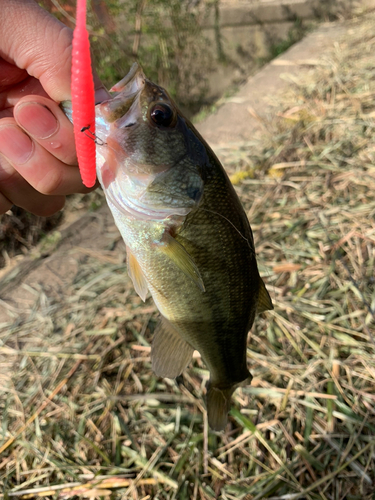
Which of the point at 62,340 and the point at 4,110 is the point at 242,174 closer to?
the point at 62,340

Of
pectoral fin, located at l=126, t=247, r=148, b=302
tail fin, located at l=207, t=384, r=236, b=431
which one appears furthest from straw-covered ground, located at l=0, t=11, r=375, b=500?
pectoral fin, located at l=126, t=247, r=148, b=302

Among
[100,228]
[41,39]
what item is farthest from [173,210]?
[100,228]

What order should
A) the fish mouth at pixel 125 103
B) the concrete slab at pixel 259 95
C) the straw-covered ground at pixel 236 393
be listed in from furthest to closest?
the concrete slab at pixel 259 95 < the straw-covered ground at pixel 236 393 < the fish mouth at pixel 125 103

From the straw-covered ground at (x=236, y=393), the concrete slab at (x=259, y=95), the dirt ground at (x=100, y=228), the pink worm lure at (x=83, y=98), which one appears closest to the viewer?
the pink worm lure at (x=83, y=98)

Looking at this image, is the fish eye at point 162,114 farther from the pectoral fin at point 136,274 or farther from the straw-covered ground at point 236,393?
the straw-covered ground at point 236,393

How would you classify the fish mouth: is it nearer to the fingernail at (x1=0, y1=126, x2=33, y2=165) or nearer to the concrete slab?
the fingernail at (x1=0, y1=126, x2=33, y2=165)

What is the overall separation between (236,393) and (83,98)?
1.67 meters

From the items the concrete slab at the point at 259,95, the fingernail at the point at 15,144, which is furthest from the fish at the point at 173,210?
the concrete slab at the point at 259,95

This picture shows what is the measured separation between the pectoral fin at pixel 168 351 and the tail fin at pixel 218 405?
188 millimetres

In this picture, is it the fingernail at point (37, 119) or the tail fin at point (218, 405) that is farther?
the tail fin at point (218, 405)

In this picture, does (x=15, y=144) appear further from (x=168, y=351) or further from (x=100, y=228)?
(x=100, y=228)

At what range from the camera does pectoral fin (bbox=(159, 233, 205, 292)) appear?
1.15 m

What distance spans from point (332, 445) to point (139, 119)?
1698 mm

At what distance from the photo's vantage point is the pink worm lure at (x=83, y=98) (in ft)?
2.73
